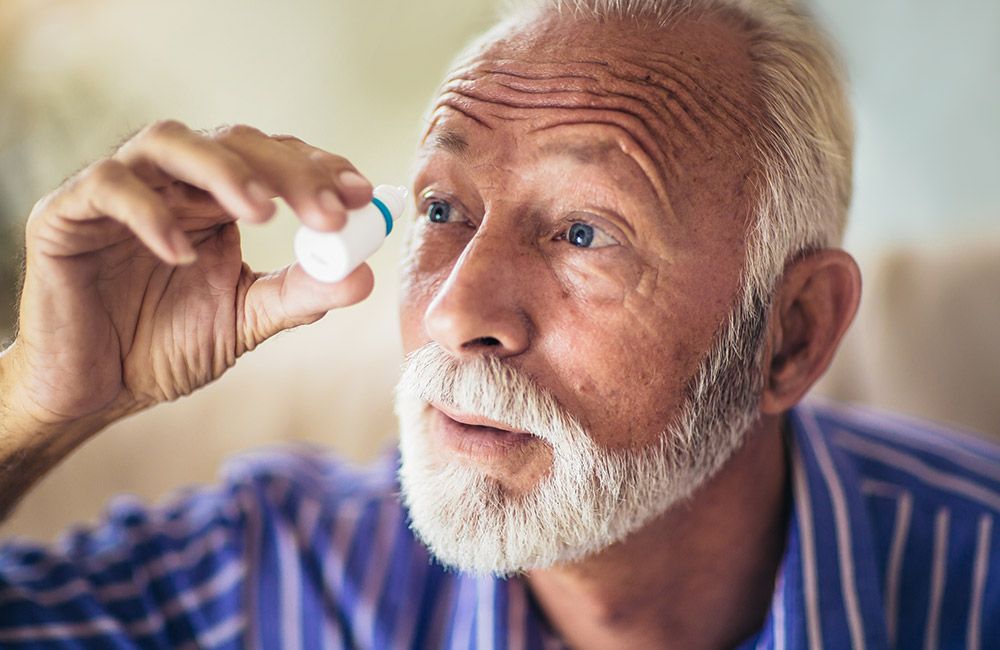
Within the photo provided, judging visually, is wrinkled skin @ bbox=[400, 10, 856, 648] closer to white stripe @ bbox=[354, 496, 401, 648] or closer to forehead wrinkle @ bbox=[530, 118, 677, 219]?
forehead wrinkle @ bbox=[530, 118, 677, 219]

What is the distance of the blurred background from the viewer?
1811 millimetres

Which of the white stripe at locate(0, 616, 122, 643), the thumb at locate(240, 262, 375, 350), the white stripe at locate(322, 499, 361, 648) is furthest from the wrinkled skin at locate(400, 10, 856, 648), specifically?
the white stripe at locate(0, 616, 122, 643)

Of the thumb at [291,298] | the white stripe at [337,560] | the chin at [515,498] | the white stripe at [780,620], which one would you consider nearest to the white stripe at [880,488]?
the white stripe at [780,620]

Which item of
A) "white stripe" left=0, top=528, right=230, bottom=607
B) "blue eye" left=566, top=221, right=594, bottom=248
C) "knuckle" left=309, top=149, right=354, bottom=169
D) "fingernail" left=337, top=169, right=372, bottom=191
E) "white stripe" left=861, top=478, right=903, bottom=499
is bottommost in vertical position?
"white stripe" left=0, top=528, right=230, bottom=607

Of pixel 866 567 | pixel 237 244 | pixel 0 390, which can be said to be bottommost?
pixel 866 567

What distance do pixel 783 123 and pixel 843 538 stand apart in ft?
2.11

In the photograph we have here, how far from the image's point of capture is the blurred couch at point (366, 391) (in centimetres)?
179

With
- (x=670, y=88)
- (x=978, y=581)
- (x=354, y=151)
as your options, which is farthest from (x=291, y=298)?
(x=354, y=151)

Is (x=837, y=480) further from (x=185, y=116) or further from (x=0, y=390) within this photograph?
(x=185, y=116)

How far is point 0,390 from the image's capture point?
113 cm

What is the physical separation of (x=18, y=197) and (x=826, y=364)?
1794 millimetres

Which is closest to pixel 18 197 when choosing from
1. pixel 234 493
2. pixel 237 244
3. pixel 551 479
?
pixel 234 493

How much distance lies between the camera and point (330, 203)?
853 millimetres

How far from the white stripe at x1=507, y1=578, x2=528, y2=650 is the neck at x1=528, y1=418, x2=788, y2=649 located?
3 centimetres
